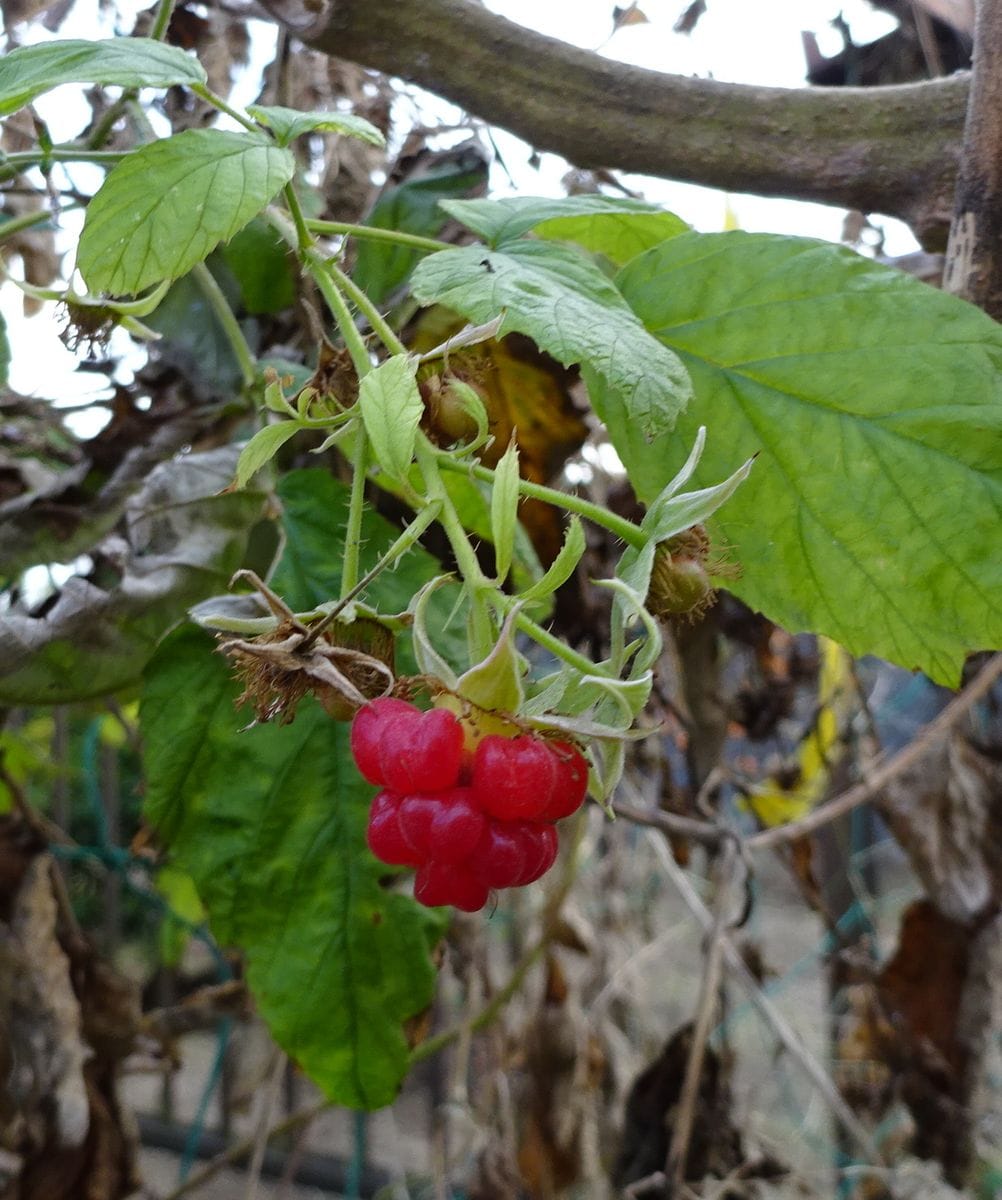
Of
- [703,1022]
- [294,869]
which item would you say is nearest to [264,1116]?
[703,1022]

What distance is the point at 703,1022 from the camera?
91cm

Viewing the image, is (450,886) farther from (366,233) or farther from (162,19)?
(162,19)

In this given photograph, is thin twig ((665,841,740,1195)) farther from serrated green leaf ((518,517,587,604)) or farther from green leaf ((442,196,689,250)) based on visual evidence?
serrated green leaf ((518,517,587,604))

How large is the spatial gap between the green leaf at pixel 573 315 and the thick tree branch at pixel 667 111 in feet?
0.57

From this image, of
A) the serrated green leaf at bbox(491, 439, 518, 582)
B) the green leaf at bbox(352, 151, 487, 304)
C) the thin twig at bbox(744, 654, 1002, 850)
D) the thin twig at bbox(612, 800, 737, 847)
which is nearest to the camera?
the serrated green leaf at bbox(491, 439, 518, 582)

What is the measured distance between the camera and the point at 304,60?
0.93 metres

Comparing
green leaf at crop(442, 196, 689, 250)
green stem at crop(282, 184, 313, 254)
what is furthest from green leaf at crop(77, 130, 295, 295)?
green leaf at crop(442, 196, 689, 250)

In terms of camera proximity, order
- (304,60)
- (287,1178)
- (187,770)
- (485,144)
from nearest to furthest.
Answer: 1. (187,770)
2. (485,144)
3. (304,60)
4. (287,1178)

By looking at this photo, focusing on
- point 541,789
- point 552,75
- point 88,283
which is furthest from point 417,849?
point 552,75

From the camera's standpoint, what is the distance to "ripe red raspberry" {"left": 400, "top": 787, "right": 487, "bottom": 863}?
0.33 metres

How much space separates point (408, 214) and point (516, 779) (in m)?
0.48

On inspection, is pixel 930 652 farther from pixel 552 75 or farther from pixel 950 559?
pixel 552 75

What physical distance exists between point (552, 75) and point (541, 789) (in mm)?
410

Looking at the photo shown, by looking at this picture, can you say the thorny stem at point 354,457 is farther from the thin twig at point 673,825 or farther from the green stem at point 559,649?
the thin twig at point 673,825
